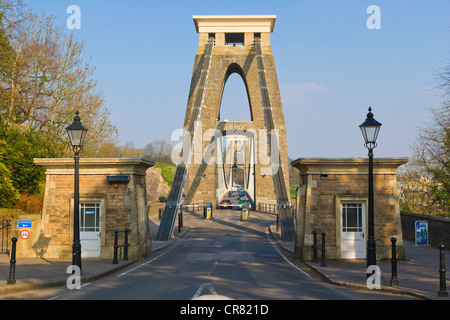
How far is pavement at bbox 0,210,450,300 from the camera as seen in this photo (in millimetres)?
10523

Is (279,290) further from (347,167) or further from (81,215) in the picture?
(81,215)

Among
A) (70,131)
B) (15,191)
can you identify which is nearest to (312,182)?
(70,131)

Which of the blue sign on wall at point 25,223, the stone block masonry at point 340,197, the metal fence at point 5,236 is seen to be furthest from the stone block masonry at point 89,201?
the stone block masonry at point 340,197

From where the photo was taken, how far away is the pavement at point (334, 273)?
414 inches

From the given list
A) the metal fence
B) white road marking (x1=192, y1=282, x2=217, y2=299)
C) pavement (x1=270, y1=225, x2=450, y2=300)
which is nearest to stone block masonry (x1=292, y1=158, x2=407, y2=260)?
pavement (x1=270, y1=225, x2=450, y2=300)

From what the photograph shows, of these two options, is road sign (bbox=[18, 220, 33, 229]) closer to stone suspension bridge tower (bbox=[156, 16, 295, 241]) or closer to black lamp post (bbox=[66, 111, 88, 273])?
black lamp post (bbox=[66, 111, 88, 273])

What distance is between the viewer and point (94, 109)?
1275 inches

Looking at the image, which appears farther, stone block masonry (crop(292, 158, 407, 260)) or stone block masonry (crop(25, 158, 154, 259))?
stone block masonry (crop(25, 158, 154, 259))

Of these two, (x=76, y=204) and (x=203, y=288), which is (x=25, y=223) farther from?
(x=203, y=288)

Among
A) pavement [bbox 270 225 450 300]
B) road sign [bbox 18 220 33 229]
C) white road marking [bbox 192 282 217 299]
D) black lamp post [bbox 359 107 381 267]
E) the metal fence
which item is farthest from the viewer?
the metal fence

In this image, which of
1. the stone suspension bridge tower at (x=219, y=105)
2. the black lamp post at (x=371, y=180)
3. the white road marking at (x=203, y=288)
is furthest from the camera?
the stone suspension bridge tower at (x=219, y=105)

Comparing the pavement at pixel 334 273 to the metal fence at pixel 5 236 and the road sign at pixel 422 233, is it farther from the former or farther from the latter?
the road sign at pixel 422 233

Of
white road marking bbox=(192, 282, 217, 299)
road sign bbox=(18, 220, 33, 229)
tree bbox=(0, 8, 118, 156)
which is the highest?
tree bbox=(0, 8, 118, 156)
